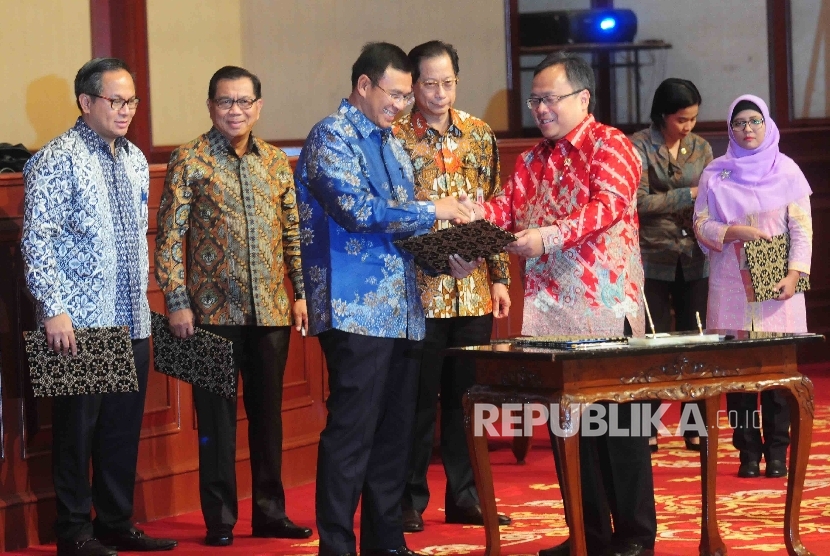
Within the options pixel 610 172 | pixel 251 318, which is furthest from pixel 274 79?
pixel 610 172

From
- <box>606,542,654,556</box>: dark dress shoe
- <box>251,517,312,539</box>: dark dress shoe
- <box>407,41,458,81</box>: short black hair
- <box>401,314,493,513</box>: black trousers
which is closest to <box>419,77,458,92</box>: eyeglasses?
<box>407,41,458,81</box>: short black hair

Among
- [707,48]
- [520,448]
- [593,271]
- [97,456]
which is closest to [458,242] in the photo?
[593,271]

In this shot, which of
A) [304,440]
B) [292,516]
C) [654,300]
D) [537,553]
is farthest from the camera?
[654,300]

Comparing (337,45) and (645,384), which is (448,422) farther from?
(337,45)

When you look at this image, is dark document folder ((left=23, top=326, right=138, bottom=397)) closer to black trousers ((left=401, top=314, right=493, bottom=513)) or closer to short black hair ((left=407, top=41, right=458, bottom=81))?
black trousers ((left=401, top=314, right=493, bottom=513))

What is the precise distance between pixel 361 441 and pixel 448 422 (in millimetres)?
918

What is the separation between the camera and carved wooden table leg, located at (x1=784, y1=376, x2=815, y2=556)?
3703 mm

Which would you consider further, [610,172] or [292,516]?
[292,516]

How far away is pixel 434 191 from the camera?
4398 millimetres

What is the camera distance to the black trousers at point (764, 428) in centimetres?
509

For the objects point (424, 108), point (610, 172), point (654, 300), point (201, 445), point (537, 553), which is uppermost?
point (424, 108)

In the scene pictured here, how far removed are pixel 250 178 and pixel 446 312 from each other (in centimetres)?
78

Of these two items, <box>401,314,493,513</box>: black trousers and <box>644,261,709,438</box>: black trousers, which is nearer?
<box>401,314,493,513</box>: black trousers

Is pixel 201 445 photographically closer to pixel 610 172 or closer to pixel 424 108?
pixel 424 108
